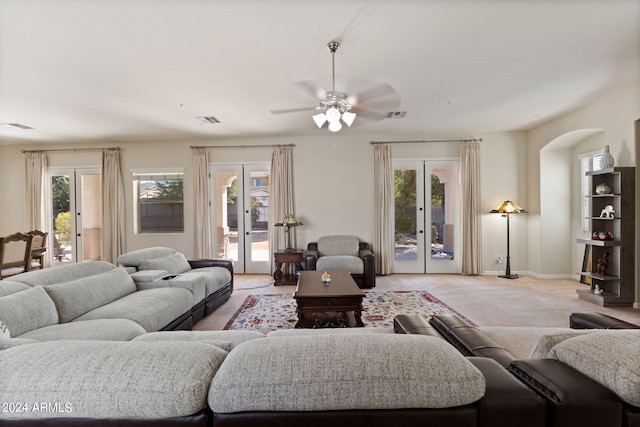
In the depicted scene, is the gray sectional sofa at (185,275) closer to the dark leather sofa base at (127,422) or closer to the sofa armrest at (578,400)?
the dark leather sofa base at (127,422)

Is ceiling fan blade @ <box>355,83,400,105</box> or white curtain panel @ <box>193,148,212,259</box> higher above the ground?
ceiling fan blade @ <box>355,83,400,105</box>

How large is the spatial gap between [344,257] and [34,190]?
6658 millimetres

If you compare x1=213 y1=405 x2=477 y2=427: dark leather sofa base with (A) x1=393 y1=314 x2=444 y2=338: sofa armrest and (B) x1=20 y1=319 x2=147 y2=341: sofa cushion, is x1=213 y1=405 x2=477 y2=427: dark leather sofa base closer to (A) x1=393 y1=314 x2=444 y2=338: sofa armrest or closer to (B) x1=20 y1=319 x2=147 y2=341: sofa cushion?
(A) x1=393 y1=314 x2=444 y2=338: sofa armrest

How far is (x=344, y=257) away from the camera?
514 cm

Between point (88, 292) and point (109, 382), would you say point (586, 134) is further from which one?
point (88, 292)

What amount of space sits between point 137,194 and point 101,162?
0.98 metres

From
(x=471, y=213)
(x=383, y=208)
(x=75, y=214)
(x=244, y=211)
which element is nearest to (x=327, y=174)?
(x=383, y=208)

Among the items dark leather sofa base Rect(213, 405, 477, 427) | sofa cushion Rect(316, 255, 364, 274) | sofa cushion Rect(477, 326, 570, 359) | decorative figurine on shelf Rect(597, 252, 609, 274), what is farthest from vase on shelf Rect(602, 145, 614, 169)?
dark leather sofa base Rect(213, 405, 477, 427)

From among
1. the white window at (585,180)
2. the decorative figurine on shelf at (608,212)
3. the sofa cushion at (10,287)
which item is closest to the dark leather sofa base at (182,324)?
the sofa cushion at (10,287)

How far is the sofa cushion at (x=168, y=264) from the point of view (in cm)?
371

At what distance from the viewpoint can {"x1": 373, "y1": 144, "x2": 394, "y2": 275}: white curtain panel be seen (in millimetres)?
5773

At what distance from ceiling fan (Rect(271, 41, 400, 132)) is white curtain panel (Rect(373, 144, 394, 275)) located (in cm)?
114

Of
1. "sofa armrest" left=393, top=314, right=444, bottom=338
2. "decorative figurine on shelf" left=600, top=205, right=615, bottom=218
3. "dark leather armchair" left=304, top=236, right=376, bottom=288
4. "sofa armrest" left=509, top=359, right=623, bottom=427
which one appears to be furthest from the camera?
"dark leather armchair" left=304, top=236, right=376, bottom=288

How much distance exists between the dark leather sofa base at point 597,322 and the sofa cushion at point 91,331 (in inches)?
118
